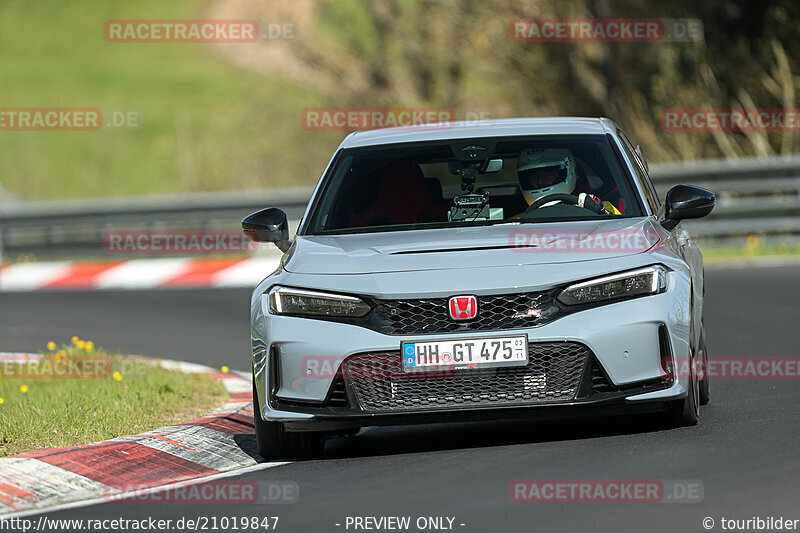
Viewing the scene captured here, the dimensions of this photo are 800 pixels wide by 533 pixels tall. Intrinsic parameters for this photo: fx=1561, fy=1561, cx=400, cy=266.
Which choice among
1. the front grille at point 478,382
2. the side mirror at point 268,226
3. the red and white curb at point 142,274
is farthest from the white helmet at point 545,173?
the red and white curb at point 142,274

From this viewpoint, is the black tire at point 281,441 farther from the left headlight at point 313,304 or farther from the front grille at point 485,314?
the front grille at point 485,314

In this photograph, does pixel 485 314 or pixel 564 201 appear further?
pixel 564 201

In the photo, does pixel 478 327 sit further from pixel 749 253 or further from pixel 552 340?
pixel 749 253

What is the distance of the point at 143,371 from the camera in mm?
11492

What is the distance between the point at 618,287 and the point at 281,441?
181 cm

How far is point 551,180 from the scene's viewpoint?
331 inches

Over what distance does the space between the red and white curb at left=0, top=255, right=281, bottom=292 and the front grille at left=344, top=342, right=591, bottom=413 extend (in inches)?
458

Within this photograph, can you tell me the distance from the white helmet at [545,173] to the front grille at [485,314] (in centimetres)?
134

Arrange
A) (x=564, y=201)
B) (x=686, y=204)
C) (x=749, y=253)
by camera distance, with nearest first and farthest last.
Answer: (x=686, y=204) → (x=564, y=201) → (x=749, y=253)

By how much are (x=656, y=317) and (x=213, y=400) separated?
379 centimetres

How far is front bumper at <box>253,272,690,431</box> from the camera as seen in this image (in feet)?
23.1

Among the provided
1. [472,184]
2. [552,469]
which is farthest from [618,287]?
[472,184]

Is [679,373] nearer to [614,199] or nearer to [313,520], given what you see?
[614,199]

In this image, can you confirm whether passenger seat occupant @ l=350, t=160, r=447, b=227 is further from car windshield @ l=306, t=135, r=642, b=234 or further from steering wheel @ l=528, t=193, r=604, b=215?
steering wheel @ l=528, t=193, r=604, b=215
